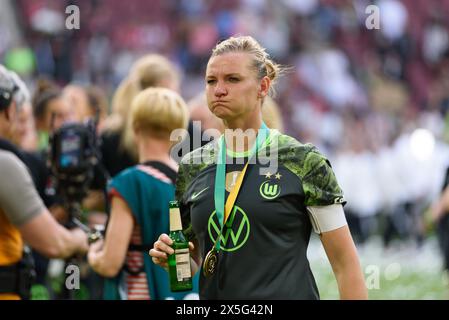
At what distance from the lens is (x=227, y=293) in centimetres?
481

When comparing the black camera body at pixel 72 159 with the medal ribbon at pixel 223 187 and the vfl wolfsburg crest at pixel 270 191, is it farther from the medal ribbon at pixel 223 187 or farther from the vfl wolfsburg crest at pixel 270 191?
the vfl wolfsburg crest at pixel 270 191

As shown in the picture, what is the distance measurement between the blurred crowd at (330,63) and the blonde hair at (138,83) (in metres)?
12.8

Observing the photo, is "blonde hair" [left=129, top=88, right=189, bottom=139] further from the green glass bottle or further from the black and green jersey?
the black and green jersey

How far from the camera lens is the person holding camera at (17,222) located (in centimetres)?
554

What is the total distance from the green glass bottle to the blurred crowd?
16.0 meters

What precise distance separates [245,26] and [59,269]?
1392cm

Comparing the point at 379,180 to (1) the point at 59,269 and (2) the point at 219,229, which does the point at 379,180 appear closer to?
(1) the point at 59,269

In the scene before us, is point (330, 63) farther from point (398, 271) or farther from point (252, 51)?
point (252, 51)

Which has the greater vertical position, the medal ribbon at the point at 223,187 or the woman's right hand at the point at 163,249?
the medal ribbon at the point at 223,187

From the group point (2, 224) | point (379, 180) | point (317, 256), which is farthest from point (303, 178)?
point (379, 180)

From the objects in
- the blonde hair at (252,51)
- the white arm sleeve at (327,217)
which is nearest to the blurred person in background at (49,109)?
the blonde hair at (252,51)

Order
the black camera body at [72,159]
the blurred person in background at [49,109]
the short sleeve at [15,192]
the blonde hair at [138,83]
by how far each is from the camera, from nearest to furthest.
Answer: the short sleeve at [15,192], the black camera body at [72,159], the blonde hair at [138,83], the blurred person in background at [49,109]

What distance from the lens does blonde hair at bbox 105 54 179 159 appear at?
818cm

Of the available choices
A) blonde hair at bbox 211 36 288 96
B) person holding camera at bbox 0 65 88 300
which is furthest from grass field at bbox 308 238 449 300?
blonde hair at bbox 211 36 288 96
